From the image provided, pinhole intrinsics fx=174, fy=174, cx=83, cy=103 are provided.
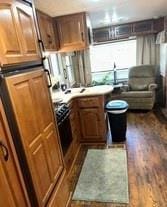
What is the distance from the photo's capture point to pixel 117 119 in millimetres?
3105

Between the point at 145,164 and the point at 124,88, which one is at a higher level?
the point at 124,88

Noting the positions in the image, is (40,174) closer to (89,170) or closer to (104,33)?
(89,170)

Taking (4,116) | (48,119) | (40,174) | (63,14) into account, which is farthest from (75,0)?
(40,174)

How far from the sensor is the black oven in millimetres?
2264

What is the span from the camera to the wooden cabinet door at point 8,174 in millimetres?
993

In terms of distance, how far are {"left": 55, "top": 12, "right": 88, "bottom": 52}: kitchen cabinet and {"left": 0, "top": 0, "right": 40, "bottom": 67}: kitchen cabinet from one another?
5.06 feet

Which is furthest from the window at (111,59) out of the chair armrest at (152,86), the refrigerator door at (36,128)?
the refrigerator door at (36,128)

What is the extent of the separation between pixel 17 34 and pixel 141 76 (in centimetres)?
426

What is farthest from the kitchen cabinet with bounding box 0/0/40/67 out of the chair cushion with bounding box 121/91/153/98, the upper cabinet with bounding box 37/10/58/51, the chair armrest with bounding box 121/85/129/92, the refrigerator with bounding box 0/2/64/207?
the chair armrest with bounding box 121/85/129/92

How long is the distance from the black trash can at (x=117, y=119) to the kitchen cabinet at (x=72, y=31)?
1162 millimetres

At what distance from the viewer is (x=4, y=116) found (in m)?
1.03

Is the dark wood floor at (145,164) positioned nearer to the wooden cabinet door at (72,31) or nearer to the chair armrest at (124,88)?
the chair armrest at (124,88)

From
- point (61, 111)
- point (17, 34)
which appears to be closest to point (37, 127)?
point (17, 34)

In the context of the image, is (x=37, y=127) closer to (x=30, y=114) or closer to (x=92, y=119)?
(x=30, y=114)
